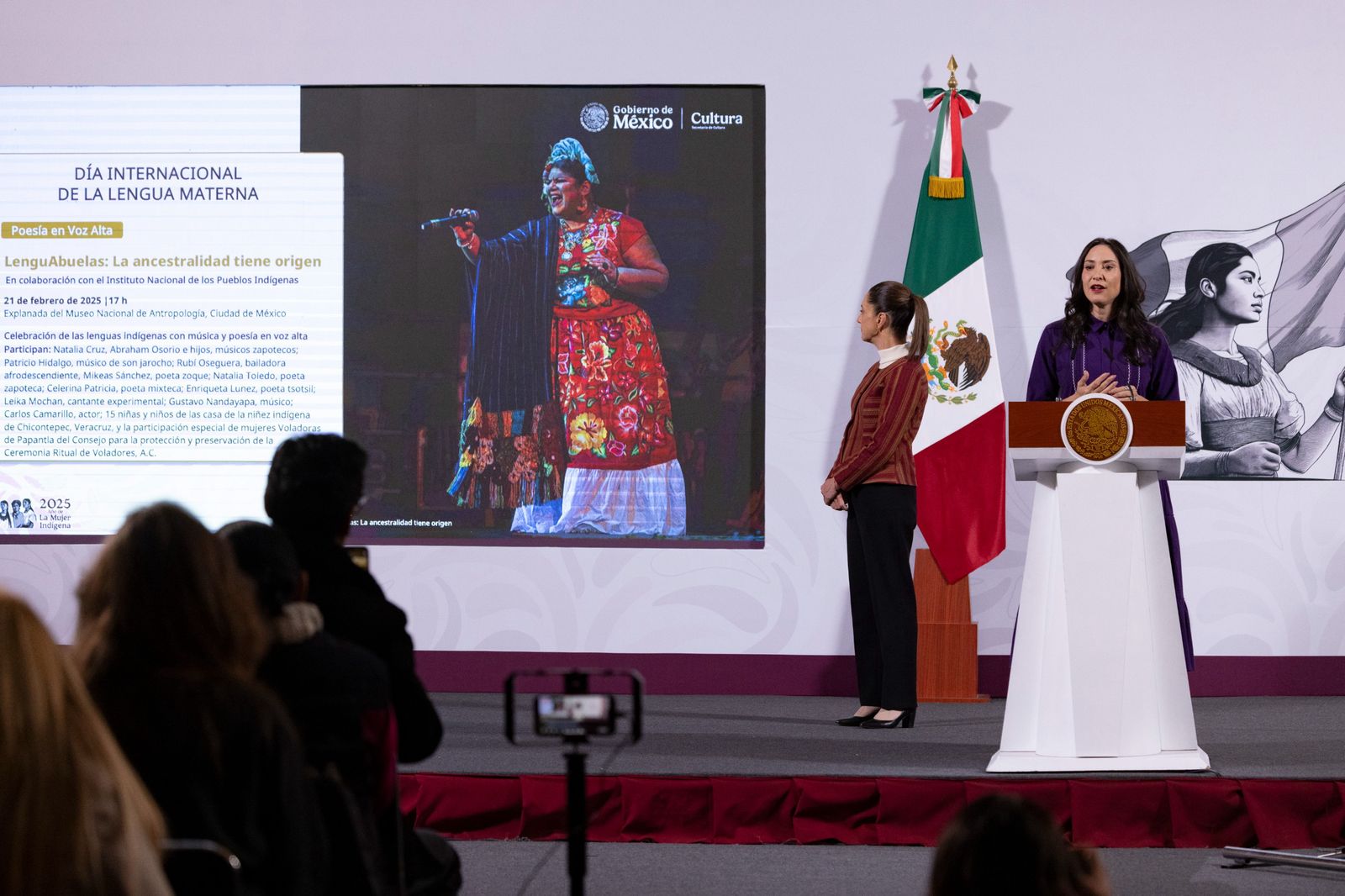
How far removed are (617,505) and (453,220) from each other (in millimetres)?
1345

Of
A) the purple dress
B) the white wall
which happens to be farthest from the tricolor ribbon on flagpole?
the purple dress

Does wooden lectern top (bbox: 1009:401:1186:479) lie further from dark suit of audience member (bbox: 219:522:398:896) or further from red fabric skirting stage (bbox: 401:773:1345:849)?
dark suit of audience member (bbox: 219:522:398:896)

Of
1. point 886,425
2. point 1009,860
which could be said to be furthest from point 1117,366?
point 1009,860

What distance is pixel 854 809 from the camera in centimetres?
351

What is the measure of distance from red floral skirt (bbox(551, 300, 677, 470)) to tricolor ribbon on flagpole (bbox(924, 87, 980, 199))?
1268 millimetres

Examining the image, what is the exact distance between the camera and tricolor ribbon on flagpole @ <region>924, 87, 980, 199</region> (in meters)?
5.34

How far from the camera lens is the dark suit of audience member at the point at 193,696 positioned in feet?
4.52

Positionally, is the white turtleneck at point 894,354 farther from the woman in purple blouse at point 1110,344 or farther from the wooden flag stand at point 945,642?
the wooden flag stand at point 945,642

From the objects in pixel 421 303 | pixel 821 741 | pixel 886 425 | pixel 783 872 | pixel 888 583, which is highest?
pixel 421 303

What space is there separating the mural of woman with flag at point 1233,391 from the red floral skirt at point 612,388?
2029 mm

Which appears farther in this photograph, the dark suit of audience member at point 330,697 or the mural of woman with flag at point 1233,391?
the mural of woman with flag at point 1233,391

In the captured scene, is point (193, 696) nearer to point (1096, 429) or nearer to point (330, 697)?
point (330, 697)

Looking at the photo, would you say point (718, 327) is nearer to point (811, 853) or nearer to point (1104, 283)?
point (1104, 283)

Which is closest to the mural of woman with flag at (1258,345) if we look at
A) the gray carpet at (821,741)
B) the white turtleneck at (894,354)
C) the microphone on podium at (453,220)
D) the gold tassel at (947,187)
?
the gold tassel at (947,187)
